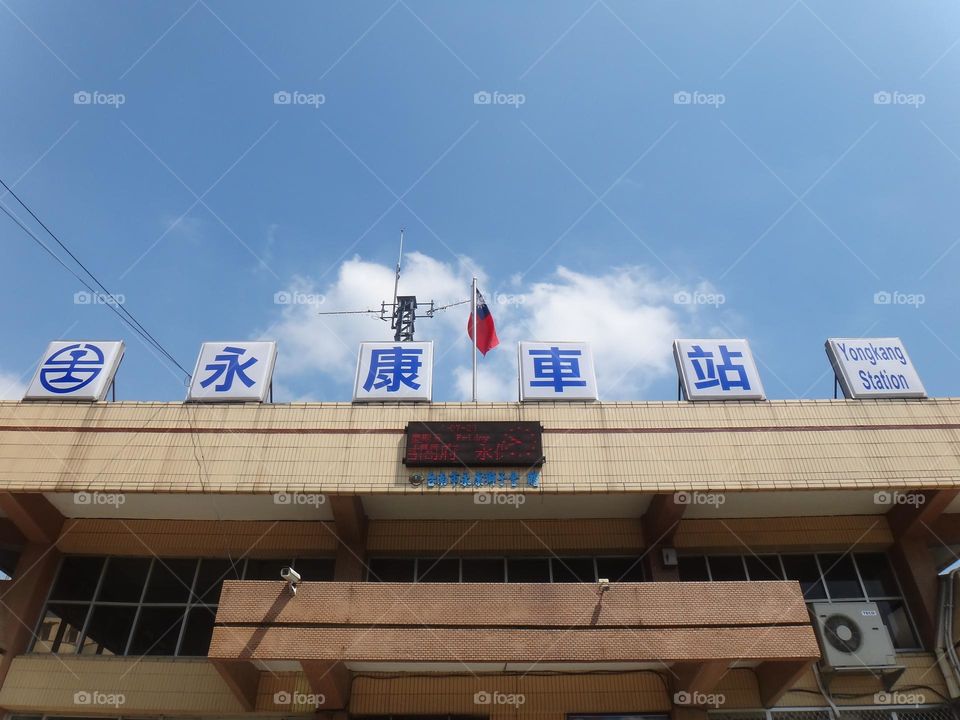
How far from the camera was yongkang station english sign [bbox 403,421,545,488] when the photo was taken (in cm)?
988

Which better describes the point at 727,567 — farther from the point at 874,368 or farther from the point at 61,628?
the point at 61,628

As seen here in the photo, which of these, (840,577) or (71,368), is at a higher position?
(71,368)

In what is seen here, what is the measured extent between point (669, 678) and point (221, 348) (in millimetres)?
9599

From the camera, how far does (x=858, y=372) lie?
37.8ft

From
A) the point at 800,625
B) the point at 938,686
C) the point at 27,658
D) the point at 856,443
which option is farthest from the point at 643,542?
the point at 27,658

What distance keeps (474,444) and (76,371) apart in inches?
293

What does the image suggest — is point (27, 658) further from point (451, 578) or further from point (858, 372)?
Result: point (858, 372)

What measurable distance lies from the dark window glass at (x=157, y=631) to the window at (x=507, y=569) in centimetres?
333

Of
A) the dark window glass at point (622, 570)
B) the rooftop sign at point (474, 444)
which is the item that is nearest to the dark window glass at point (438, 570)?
the rooftop sign at point (474, 444)

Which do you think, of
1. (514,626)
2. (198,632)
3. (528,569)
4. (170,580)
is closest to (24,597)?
(170,580)

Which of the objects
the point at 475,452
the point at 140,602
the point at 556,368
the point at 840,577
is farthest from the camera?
the point at 556,368

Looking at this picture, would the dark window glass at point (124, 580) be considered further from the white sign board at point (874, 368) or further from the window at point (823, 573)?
the white sign board at point (874, 368)

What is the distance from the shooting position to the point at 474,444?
1023 cm

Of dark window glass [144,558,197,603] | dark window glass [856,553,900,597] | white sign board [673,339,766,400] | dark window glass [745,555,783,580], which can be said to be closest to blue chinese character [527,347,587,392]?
white sign board [673,339,766,400]
